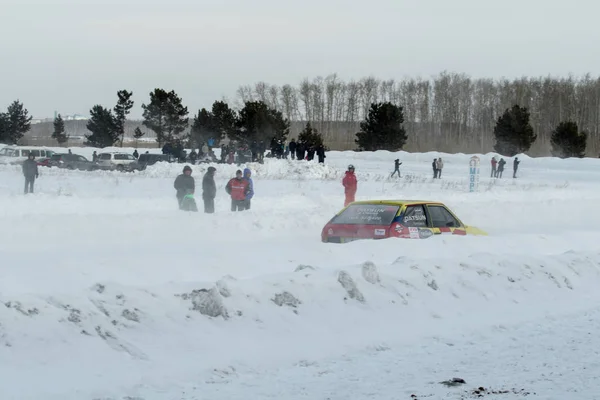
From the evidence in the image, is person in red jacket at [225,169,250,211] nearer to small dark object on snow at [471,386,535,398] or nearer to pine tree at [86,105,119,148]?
small dark object on snow at [471,386,535,398]

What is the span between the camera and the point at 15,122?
334 feet

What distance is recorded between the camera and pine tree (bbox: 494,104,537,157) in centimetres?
7781

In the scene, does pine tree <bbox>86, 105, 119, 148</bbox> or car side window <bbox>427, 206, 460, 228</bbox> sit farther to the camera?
pine tree <bbox>86, 105, 119, 148</bbox>

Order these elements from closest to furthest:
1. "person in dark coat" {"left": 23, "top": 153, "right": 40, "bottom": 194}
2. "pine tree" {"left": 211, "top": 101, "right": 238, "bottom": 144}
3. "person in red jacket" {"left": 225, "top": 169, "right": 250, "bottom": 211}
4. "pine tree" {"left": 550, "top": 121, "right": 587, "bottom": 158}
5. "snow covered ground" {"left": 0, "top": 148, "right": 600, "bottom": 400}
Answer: "snow covered ground" {"left": 0, "top": 148, "right": 600, "bottom": 400} → "person in red jacket" {"left": 225, "top": 169, "right": 250, "bottom": 211} → "person in dark coat" {"left": 23, "top": 153, "right": 40, "bottom": 194} → "pine tree" {"left": 550, "top": 121, "right": 587, "bottom": 158} → "pine tree" {"left": 211, "top": 101, "right": 238, "bottom": 144}

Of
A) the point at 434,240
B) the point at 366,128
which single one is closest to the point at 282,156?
the point at 366,128

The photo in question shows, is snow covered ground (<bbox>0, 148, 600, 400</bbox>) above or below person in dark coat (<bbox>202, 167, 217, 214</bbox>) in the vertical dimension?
below

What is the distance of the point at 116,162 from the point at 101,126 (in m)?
41.6

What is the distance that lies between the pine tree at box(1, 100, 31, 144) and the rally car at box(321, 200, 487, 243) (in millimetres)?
87047

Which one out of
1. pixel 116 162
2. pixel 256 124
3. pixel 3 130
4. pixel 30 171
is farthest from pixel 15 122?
pixel 30 171

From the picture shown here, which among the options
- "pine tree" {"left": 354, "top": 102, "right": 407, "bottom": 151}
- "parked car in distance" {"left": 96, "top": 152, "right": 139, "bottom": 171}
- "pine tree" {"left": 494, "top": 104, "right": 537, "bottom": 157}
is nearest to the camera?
"parked car in distance" {"left": 96, "top": 152, "right": 139, "bottom": 171}

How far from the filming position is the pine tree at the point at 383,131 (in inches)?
3228

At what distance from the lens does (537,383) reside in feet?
21.6

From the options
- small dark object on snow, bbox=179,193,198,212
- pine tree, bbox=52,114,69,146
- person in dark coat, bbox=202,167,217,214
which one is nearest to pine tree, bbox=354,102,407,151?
pine tree, bbox=52,114,69,146

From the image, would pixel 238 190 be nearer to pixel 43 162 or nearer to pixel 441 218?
pixel 441 218
